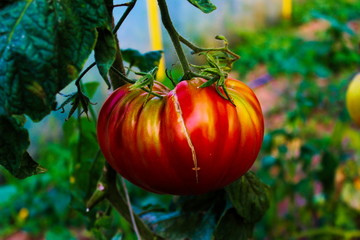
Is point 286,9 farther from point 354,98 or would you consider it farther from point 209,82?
point 209,82

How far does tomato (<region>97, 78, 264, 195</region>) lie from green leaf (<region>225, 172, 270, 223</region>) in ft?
0.52

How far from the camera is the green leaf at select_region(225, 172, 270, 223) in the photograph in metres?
0.64

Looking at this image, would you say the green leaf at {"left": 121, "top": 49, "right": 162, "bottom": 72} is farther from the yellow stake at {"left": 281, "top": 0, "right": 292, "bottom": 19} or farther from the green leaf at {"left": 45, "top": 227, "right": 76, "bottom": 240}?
the yellow stake at {"left": 281, "top": 0, "right": 292, "bottom": 19}

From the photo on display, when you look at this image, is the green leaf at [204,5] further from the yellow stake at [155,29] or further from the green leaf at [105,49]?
the yellow stake at [155,29]

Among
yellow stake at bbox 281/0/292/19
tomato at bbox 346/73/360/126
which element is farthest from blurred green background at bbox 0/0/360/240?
yellow stake at bbox 281/0/292/19

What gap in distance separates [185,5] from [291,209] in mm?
2483

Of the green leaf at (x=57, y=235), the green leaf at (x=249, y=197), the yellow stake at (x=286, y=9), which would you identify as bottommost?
the yellow stake at (x=286, y=9)

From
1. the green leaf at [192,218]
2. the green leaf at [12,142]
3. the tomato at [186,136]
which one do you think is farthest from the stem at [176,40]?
the green leaf at [192,218]

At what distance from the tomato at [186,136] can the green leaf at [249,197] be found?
16 cm

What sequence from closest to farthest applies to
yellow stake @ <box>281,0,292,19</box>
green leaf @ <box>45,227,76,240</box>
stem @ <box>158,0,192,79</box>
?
stem @ <box>158,0,192,79</box>
green leaf @ <box>45,227,76,240</box>
yellow stake @ <box>281,0,292,19</box>

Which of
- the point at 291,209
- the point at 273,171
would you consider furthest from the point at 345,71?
the point at 291,209

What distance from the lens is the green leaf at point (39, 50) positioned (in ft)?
1.24

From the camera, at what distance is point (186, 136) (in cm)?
44

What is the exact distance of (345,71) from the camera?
3.19 metres
